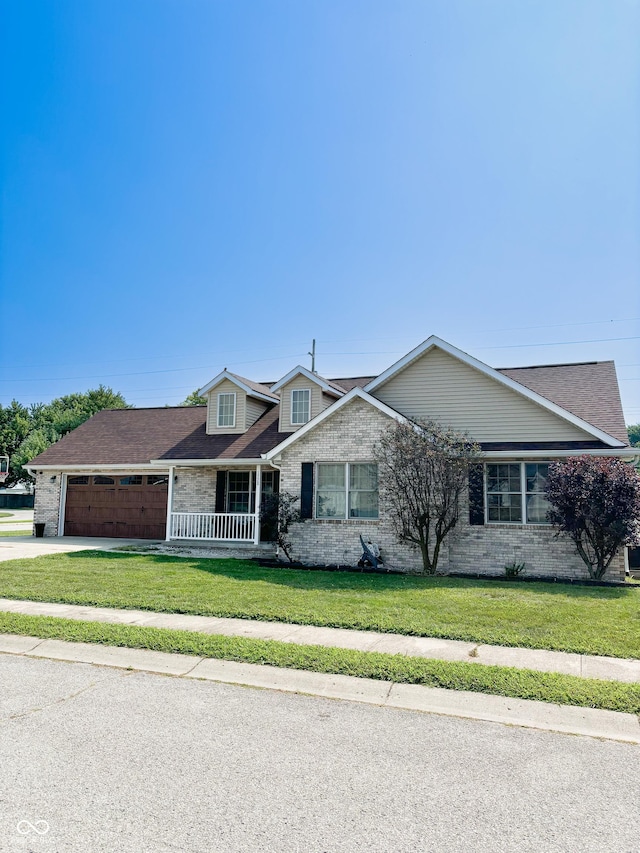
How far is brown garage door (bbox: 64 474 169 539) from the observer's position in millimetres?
20156

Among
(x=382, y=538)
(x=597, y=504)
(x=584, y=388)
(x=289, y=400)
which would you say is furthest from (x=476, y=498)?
(x=289, y=400)

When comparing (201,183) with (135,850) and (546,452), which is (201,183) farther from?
(135,850)

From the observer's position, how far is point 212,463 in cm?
1788

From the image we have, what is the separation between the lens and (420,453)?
13117 mm

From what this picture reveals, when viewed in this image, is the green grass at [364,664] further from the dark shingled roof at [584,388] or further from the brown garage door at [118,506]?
the brown garage door at [118,506]

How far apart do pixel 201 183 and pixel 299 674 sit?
13.2 m

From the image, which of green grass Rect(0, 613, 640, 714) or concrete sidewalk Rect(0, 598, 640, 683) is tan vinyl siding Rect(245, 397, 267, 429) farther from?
green grass Rect(0, 613, 640, 714)

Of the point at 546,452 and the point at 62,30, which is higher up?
the point at 62,30

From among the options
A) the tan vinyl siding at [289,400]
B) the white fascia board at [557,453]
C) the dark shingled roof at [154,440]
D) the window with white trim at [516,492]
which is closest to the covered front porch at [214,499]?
the dark shingled roof at [154,440]

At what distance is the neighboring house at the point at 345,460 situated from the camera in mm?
13766

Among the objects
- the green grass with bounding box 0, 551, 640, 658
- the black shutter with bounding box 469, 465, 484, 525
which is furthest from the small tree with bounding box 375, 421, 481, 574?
the green grass with bounding box 0, 551, 640, 658

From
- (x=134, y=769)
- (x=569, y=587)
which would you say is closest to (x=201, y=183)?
(x=569, y=587)

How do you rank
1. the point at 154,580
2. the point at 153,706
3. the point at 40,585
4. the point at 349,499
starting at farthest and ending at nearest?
the point at 349,499 → the point at 154,580 → the point at 40,585 → the point at 153,706

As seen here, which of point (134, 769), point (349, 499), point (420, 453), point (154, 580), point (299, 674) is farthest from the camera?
point (349, 499)
